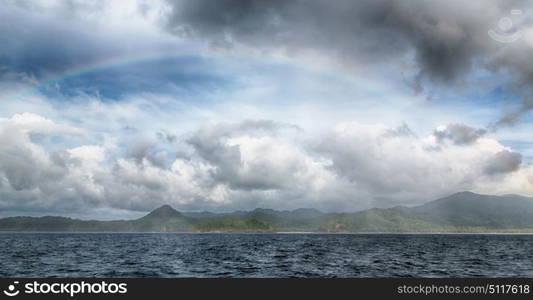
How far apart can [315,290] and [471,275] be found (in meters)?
35.7

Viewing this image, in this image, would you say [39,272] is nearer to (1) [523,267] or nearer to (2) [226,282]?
(2) [226,282]

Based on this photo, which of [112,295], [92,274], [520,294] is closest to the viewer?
[112,295]

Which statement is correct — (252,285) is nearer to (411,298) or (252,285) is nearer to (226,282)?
(226,282)

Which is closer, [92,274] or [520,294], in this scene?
[520,294]

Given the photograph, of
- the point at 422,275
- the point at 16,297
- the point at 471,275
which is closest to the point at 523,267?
the point at 471,275

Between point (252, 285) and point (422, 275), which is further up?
point (252, 285)

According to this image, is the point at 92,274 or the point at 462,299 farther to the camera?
the point at 92,274

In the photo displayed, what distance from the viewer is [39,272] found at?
59.9m

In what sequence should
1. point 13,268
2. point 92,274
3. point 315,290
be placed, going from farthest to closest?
point 13,268 < point 92,274 < point 315,290

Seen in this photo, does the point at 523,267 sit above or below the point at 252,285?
below

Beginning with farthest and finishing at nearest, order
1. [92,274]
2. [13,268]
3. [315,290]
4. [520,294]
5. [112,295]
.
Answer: [13,268] < [92,274] < [315,290] < [520,294] < [112,295]

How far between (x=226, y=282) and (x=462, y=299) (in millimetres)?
16992

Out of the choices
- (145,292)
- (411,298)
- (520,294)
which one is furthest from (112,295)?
(520,294)

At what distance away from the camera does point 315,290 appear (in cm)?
3203
